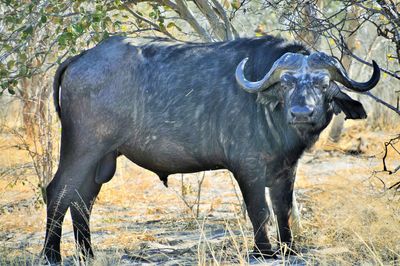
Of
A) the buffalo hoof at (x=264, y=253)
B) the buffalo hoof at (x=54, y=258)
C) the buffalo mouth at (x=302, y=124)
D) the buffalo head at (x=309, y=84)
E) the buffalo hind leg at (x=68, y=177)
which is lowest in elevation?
the buffalo hoof at (x=264, y=253)

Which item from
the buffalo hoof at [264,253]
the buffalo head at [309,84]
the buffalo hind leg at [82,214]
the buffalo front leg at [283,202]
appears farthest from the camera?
the buffalo hind leg at [82,214]

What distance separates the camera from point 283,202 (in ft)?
21.7

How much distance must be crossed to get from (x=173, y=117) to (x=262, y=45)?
3.01 feet

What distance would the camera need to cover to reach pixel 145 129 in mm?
6777

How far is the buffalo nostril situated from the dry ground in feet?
2.85

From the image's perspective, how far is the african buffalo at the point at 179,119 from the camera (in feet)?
20.9

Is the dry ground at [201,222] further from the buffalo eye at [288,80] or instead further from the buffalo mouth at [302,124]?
the buffalo eye at [288,80]

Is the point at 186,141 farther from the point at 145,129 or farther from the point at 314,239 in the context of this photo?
the point at 314,239

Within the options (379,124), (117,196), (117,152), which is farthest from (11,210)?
(379,124)

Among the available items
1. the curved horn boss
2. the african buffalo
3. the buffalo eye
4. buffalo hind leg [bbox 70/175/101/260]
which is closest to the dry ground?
buffalo hind leg [bbox 70/175/101/260]

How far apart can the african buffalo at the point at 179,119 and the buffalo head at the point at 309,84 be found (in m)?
0.02

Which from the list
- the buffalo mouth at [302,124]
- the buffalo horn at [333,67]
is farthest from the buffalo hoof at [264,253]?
the buffalo horn at [333,67]

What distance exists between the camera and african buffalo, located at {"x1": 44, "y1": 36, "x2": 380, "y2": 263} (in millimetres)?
6363

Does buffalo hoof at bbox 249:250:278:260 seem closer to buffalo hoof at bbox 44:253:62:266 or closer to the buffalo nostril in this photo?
the buffalo nostril
